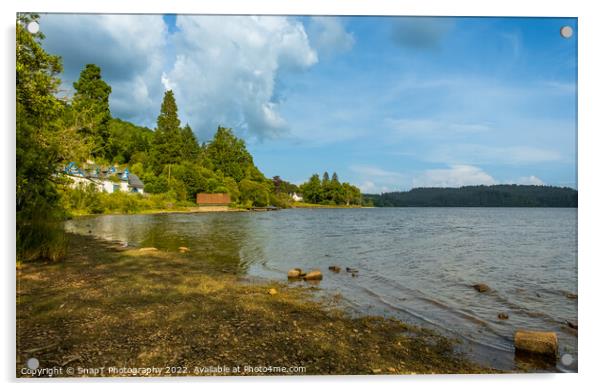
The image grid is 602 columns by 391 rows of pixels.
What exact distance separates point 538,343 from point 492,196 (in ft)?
32.5

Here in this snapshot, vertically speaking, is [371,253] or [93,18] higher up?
[93,18]

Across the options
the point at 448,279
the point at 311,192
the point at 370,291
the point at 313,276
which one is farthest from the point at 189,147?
the point at 370,291

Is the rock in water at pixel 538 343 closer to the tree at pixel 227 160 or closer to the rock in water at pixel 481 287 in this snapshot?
the rock in water at pixel 481 287

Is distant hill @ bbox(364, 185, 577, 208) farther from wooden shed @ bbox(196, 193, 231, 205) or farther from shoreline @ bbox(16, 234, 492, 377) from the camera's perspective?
wooden shed @ bbox(196, 193, 231, 205)

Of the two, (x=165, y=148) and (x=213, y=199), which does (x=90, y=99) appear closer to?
(x=165, y=148)

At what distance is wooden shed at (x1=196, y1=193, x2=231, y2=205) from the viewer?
56.1 metres

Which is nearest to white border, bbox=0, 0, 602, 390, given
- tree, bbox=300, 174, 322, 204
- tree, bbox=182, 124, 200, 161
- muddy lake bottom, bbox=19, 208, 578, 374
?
muddy lake bottom, bbox=19, 208, 578, 374

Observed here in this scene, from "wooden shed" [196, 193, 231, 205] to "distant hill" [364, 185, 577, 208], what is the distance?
3893 centimetres

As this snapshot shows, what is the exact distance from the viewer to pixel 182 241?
56.4ft

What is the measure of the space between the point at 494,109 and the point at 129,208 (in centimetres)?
4368

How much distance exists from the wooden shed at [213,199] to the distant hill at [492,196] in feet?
128

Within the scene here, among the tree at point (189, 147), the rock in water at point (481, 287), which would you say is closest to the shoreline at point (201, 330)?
the rock in water at point (481, 287)

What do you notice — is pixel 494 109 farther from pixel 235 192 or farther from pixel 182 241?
pixel 235 192
